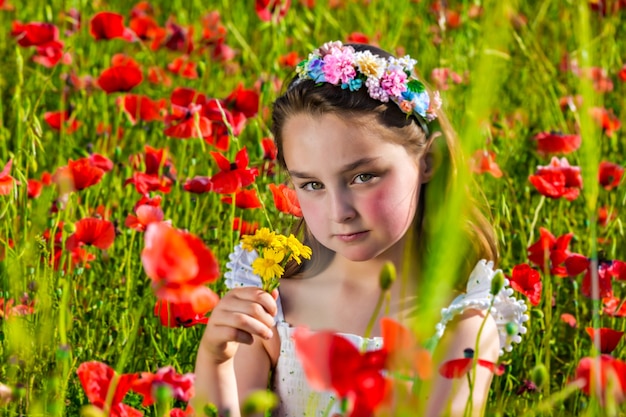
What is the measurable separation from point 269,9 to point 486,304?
1308 mm

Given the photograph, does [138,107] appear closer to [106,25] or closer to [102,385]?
[106,25]

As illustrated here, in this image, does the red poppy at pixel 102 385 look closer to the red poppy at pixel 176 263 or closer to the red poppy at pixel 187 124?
the red poppy at pixel 176 263

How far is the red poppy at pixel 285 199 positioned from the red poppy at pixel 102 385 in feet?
1.95

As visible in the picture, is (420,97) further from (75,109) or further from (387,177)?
(75,109)

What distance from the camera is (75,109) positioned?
2426mm

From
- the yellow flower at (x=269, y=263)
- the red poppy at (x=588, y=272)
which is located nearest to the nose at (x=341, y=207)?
the yellow flower at (x=269, y=263)

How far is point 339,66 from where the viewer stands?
136 centimetres

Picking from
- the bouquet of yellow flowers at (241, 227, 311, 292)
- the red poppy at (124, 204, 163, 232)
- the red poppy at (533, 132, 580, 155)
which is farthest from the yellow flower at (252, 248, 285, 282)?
the red poppy at (533, 132, 580, 155)

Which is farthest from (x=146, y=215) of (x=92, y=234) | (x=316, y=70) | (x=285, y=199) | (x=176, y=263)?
(x=176, y=263)

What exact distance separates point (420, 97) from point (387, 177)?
0.19 meters

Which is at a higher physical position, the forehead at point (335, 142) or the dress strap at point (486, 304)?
the forehead at point (335, 142)

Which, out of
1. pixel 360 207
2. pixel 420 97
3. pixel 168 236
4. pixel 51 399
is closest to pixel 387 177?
pixel 360 207

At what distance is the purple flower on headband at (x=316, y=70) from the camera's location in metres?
1.36

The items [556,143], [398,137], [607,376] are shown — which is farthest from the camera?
[556,143]
